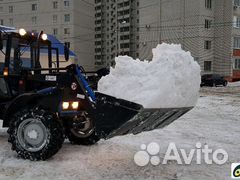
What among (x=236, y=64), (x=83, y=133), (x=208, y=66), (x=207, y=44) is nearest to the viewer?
(x=83, y=133)

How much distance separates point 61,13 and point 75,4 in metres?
3.06

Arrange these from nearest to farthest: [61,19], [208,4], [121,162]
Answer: [121,162] → [208,4] → [61,19]

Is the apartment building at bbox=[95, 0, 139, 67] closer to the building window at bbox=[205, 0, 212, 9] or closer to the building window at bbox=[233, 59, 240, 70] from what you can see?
the building window at bbox=[205, 0, 212, 9]

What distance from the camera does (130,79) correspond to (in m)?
6.89

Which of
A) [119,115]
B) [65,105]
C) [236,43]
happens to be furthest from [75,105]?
[236,43]

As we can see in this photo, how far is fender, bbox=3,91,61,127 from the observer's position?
7.38 m

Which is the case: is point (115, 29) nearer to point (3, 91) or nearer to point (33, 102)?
point (3, 91)

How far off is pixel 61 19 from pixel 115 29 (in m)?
38.0

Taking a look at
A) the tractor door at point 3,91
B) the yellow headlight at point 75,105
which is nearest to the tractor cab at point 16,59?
the tractor door at point 3,91

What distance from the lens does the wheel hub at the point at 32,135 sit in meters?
7.18

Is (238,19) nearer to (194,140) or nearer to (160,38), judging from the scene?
(160,38)

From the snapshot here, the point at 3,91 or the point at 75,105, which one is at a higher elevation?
the point at 3,91

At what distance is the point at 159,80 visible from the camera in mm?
6691

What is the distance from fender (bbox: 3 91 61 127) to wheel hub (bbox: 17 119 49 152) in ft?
1.25
